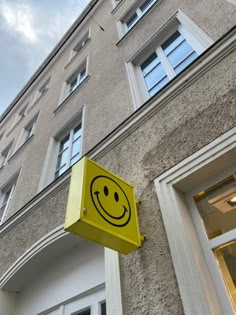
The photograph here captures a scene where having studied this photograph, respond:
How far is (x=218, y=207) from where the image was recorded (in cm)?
229

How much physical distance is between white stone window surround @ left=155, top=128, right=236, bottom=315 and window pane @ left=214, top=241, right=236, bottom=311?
0.04m

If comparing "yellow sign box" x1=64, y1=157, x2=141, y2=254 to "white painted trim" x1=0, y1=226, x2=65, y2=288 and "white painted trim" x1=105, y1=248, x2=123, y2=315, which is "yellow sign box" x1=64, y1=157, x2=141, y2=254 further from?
"white painted trim" x1=0, y1=226, x2=65, y2=288

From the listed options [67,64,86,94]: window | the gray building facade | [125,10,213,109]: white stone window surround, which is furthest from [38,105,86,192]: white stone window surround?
[67,64,86,94]: window

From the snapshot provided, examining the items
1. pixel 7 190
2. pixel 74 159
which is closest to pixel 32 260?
pixel 74 159

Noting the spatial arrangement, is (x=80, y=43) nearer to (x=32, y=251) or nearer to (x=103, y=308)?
(x=32, y=251)

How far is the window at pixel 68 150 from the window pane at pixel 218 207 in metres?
2.89

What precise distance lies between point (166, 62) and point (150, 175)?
2.49 meters

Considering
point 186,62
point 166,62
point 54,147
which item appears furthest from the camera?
point 54,147

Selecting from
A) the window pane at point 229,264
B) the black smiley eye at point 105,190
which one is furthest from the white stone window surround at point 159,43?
the window pane at point 229,264

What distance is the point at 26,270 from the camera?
12.2ft

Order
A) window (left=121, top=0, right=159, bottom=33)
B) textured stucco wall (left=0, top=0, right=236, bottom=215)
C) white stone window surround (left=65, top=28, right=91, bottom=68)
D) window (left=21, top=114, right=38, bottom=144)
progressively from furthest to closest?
1. white stone window surround (left=65, top=28, right=91, bottom=68)
2. window (left=21, top=114, right=38, bottom=144)
3. window (left=121, top=0, right=159, bottom=33)
4. textured stucco wall (left=0, top=0, right=236, bottom=215)

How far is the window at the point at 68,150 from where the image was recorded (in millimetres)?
4972

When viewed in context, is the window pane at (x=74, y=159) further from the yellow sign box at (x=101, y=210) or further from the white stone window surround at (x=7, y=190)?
the yellow sign box at (x=101, y=210)

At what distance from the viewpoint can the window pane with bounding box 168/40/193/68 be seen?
→ 4087 mm
